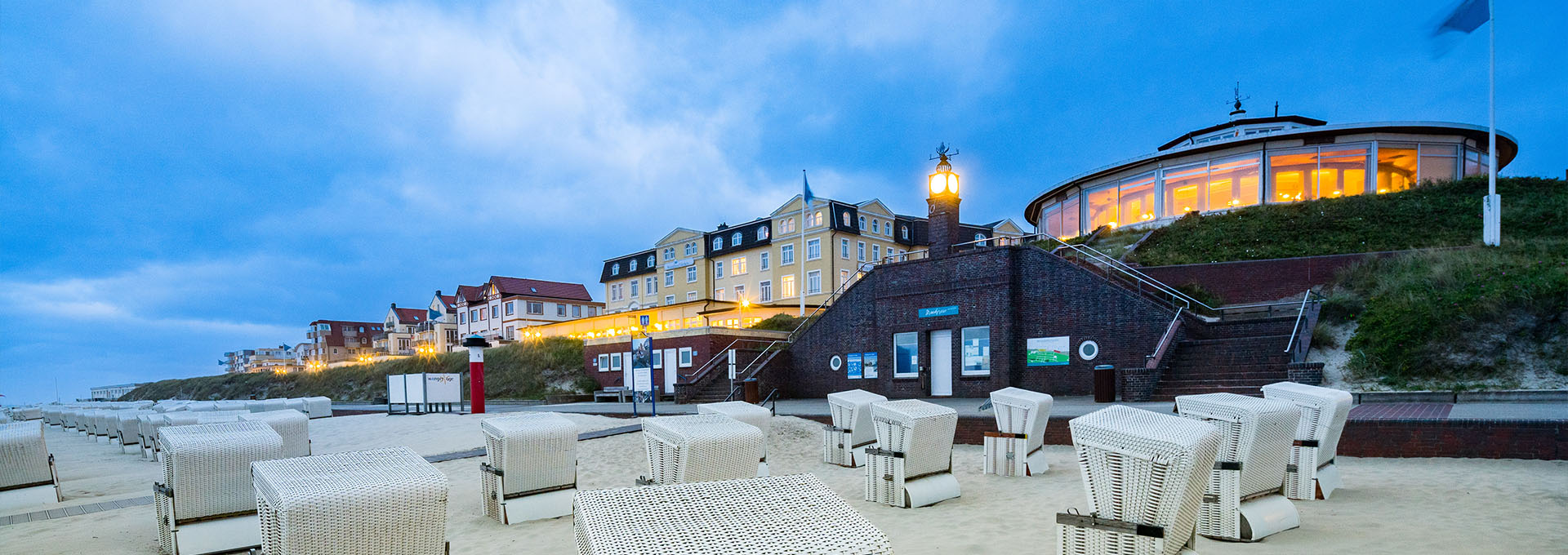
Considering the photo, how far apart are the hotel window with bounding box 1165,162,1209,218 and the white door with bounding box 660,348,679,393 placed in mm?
20419

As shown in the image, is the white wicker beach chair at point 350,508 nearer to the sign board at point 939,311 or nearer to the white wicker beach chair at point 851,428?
the white wicker beach chair at point 851,428

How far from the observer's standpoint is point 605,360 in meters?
31.2

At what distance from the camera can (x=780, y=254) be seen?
143ft

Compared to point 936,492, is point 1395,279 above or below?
above

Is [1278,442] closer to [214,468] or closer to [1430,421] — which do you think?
[1430,421]

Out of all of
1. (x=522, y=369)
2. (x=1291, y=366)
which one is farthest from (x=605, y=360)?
(x=1291, y=366)

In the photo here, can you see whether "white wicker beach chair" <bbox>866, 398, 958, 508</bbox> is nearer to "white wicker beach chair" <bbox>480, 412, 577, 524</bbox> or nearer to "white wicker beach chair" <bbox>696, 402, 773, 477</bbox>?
"white wicker beach chair" <bbox>696, 402, 773, 477</bbox>

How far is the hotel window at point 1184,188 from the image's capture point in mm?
28938

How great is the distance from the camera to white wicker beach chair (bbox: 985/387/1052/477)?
29.1 feet

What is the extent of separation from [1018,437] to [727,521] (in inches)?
282

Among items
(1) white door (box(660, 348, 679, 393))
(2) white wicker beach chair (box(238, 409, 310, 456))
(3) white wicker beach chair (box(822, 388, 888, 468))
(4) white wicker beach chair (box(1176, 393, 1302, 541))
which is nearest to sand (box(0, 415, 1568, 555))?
(4) white wicker beach chair (box(1176, 393, 1302, 541))

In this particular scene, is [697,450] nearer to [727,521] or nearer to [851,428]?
[727,521]

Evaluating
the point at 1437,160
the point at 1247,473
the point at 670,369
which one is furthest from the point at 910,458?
the point at 1437,160

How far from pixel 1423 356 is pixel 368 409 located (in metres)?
33.0
